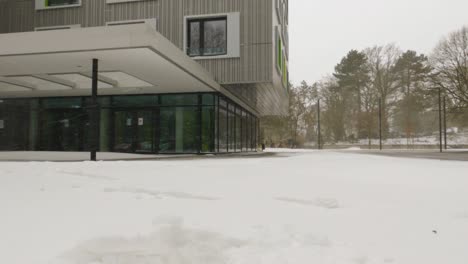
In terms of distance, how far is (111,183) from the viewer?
542cm

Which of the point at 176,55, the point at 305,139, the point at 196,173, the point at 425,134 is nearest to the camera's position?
the point at 196,173

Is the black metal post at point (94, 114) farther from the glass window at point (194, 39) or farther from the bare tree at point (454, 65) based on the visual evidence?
the bare tree at point (454, 65)

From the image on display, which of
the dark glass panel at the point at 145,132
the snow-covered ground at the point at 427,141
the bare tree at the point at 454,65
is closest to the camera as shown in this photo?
the dark glass panel at the point at 145,132

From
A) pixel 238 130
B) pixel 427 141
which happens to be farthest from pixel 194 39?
pixel 427 141

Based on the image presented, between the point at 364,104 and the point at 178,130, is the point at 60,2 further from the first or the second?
the point at 364,104

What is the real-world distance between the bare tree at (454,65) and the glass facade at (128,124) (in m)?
17.1

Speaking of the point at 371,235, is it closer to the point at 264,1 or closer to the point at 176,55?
the point at 176,55

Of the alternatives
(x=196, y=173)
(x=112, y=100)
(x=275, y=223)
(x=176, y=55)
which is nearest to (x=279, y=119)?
(x=112, y=100)

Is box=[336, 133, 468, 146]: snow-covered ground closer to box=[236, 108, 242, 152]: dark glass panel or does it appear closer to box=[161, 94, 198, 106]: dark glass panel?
box=[236, 108, 242, 152]: dark glass panel

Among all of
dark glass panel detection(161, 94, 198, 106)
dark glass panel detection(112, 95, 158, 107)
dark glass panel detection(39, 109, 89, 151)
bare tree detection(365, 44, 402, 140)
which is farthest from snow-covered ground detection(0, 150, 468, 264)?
bare tree detection(365, 44, 402, 140)

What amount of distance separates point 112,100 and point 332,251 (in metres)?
16.3

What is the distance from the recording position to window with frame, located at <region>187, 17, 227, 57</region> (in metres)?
15.9

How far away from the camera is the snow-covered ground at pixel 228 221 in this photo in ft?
9.18

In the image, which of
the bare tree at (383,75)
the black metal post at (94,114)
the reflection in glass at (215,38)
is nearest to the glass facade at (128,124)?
the reflection in glass at (215,38)
